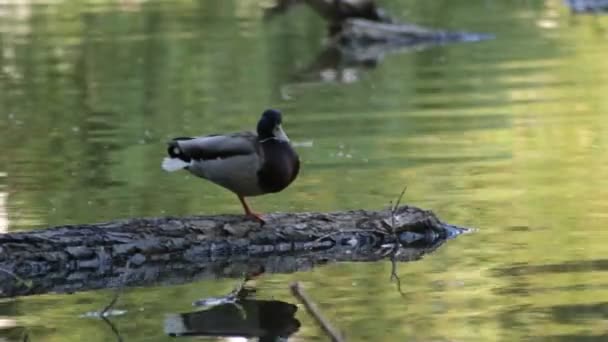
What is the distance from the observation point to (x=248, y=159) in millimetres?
8117

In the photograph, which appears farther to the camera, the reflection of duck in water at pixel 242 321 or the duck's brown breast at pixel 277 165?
the duck's brown breast at pixel 277 165

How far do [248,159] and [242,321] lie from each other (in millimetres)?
1371

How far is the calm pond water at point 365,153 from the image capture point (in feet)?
23.6

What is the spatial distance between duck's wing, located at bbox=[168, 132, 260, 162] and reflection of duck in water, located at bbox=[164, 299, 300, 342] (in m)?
1.04

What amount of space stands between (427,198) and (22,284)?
3385 mm

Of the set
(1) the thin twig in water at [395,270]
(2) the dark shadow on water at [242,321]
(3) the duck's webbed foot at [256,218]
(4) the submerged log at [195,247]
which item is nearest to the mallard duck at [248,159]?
(3) the duck's webbed foot at [256,218]

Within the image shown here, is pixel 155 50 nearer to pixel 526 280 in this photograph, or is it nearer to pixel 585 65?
pixel 585 65

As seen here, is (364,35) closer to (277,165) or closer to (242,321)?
(277,165)

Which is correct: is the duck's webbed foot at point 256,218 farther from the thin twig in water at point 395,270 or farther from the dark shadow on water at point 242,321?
the dark shadow on water at point 242,321

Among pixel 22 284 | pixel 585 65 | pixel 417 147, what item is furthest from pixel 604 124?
pixel 22 284

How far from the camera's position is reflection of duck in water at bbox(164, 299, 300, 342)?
6.75 metres

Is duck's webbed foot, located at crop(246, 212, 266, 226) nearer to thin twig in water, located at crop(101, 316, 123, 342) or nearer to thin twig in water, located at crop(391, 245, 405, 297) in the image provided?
thin twig in water, located at crop(391, 245, 405, 297)

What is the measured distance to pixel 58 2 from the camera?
3694cm

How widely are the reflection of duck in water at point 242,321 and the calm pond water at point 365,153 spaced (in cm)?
9
